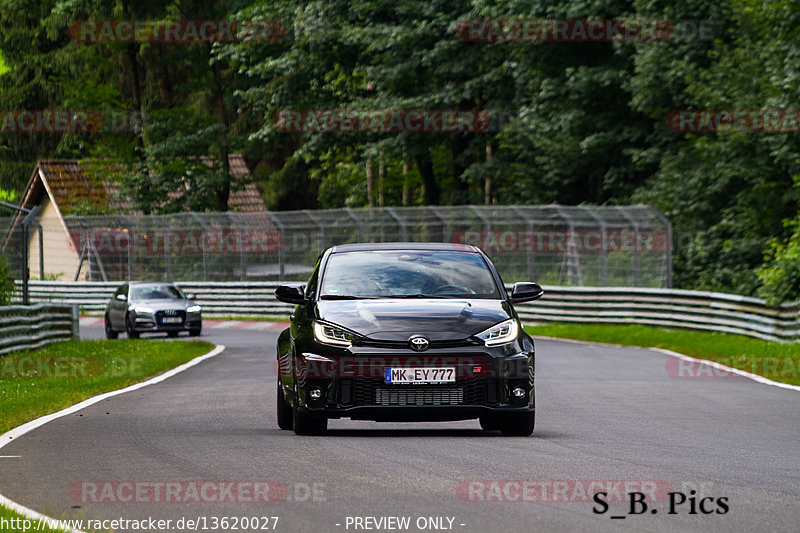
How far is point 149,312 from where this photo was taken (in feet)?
105

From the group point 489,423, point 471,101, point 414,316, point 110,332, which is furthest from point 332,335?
point 471,101

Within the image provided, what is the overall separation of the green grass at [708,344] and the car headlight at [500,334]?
7.82 m

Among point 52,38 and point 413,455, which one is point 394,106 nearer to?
point 52,38

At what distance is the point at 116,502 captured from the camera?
8148 mm

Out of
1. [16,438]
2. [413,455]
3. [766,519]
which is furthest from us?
[16,438]

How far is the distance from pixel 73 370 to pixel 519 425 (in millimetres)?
10615

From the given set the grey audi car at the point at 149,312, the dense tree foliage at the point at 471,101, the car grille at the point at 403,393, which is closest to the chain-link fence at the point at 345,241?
the dense tree foliage at the point at 471,101

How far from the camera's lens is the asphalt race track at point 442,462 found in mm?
7691

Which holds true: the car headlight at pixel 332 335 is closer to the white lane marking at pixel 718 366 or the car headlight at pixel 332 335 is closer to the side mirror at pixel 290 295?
the side mirror at pixel 290 295

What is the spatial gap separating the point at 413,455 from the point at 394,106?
3261cm

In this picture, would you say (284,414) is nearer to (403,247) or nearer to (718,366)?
(403,247)

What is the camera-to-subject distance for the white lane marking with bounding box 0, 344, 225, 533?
25.0 feet

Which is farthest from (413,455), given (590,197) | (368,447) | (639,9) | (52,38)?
(52,38)

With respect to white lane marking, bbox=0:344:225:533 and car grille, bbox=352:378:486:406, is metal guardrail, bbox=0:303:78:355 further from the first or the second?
car grille, bbox=352:378:486:406
